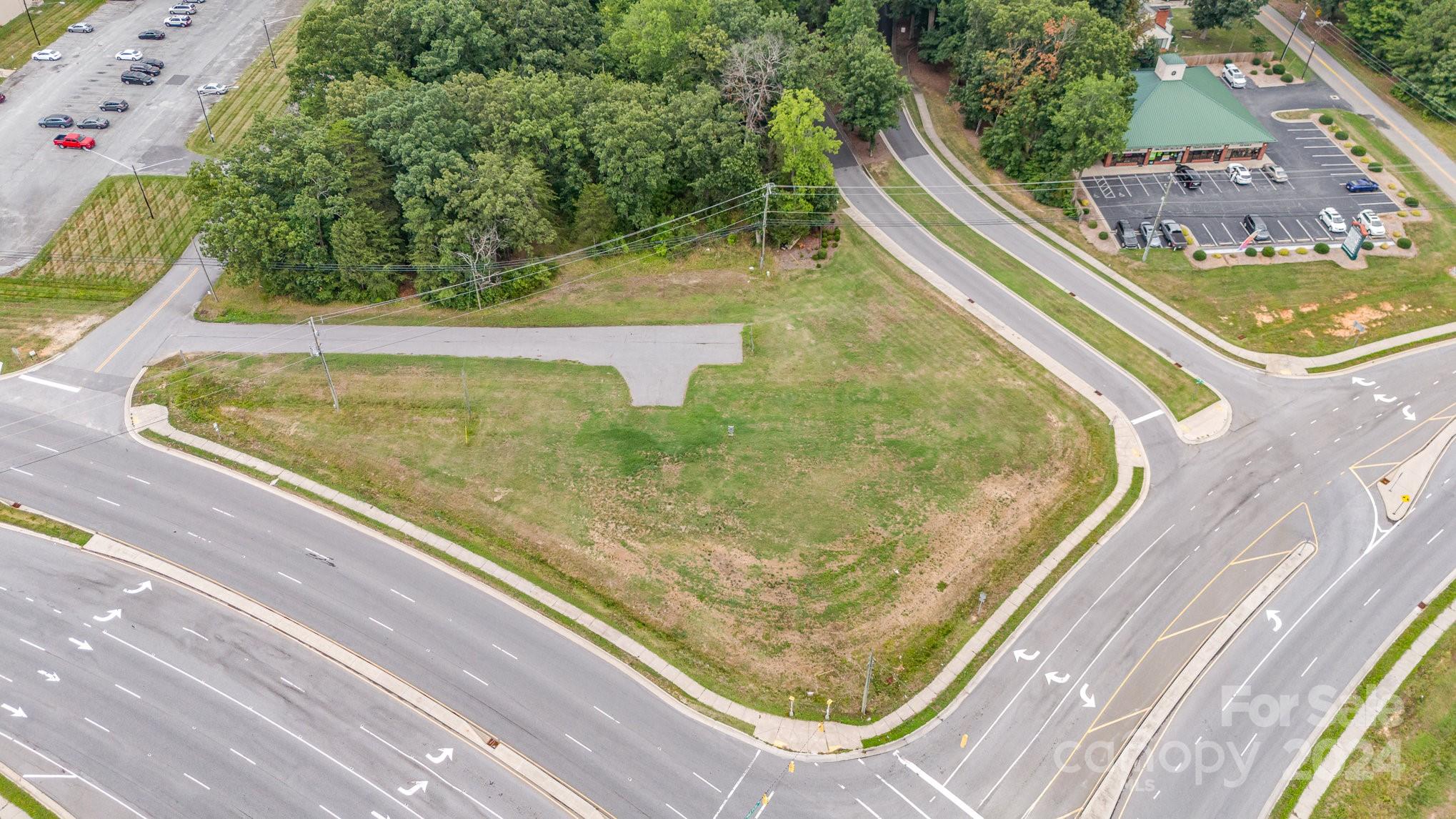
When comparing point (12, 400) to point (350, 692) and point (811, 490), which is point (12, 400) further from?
point (811, 490)

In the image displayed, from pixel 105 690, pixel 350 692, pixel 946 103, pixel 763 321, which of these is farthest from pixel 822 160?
pixel 105 690

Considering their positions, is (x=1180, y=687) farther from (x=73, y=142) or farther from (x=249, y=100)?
(x=73, y=142)

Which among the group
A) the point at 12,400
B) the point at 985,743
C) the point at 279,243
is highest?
the point at 279,243

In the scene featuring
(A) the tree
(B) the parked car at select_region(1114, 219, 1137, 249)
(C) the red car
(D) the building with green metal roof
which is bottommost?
(B) the parked car at select_region(1114, 219, 1137, 249)

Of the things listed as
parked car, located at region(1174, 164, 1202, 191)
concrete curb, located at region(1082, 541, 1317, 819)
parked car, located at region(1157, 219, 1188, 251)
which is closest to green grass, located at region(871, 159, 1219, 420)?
parked car, located at region(1157, 219, 1188, 251)

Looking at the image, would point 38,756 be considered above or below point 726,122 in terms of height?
below

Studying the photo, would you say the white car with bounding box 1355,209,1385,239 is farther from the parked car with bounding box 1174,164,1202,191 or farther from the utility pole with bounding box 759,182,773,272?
the utility pole with bounding box 759,182,773,272

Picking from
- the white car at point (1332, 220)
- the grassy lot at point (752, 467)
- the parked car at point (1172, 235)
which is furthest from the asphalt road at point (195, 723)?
the white car at point (1332, 220)

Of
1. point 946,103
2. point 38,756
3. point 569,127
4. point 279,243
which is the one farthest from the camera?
point 946,103
